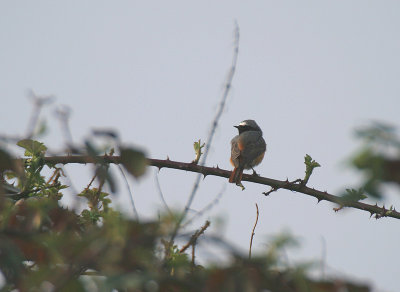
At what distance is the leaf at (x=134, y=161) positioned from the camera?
1.72 meters

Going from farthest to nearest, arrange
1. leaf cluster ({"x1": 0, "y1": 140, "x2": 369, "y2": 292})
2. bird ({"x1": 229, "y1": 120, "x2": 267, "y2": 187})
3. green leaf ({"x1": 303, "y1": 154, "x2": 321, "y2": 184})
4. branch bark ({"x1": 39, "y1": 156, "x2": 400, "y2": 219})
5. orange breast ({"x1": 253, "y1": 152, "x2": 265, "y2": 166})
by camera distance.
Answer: orange breast ({"x1": 253, "y1": 152, "x2": 265, "y2": 166}), bird ({"x1": 229, "y1": 120, "x2": 267, "y2": 187}), green leaf ({"x1": 303, "y1": 154, "x2": 321, "y2": 184}), branch bark ({"x1": 39, "y1": 156, "x2": 400, "y2": 219}), leaf cluster ({"x1": 0, "y1": 140, "x2": 369, "y2": 292})

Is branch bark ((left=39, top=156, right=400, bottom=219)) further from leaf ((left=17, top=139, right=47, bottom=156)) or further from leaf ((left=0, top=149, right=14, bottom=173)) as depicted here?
leaf ((left=0, top=149, right=14, bottom=173))

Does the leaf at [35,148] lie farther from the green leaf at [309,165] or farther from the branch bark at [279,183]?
the green leaf at [309,165]

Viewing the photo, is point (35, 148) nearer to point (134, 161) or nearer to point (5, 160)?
point (5, 160)

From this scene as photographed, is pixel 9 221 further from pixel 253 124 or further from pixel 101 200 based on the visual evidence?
pixel 253 124

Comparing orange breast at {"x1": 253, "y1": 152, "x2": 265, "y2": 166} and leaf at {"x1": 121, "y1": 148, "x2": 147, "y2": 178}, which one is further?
orange breast at {"x1": 253, "y1": 152, "x2": 265, "y2": 166}

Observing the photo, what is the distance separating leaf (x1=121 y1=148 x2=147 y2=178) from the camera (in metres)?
1.72

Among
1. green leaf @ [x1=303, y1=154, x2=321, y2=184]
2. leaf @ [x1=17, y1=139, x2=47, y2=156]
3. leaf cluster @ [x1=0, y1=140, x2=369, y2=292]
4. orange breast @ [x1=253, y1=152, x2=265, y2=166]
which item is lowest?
leaf cluster @ [x1=0, y1=140, x2=369, y2=292]

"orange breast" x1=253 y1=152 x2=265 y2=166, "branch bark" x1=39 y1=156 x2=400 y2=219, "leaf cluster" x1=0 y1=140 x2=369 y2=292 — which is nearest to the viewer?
"leaf cluster" x1=0 y1=140 x2=369 y2=292

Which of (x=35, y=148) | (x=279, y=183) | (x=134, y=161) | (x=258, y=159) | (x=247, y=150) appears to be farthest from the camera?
(x=258, y=159)

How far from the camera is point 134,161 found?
68.2 inches

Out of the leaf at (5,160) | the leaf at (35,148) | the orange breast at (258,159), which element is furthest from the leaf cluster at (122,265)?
the orange breast at (258,159)

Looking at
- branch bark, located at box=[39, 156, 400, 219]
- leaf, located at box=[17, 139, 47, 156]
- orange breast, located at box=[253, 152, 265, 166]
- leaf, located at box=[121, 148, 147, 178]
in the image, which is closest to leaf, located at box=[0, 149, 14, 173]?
leaf, located at box=[121, 148, 147, 178]

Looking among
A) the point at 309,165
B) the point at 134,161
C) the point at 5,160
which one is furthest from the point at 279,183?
the point at 5,160
